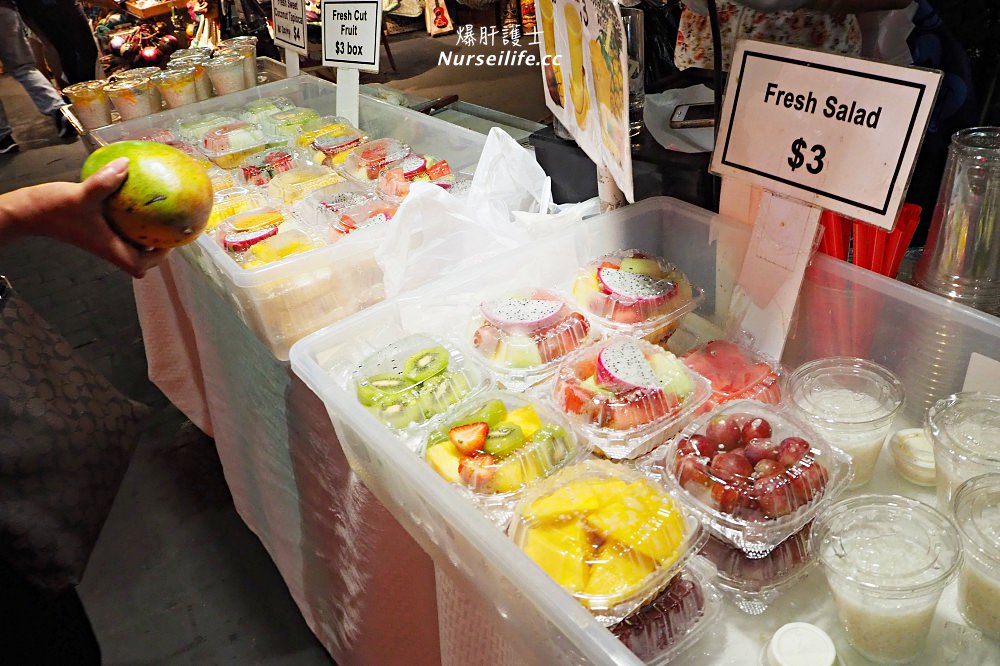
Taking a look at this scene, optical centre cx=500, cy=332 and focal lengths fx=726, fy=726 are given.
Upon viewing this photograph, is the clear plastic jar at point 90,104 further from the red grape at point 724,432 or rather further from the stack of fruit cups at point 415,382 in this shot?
the red grape at point 724,432

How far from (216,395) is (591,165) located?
1171mm

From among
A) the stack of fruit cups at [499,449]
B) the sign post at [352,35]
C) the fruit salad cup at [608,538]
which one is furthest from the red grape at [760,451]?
the sign post at [352,35]

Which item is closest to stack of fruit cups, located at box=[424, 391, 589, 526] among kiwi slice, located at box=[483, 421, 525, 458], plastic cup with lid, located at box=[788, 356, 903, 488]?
kiwi slice, located at box=[483, 421, 525, 458]

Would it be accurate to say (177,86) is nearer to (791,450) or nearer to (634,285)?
(634,285)

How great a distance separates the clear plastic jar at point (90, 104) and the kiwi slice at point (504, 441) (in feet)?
7.22

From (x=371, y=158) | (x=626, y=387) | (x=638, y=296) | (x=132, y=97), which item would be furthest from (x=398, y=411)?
(x=132, y=97)

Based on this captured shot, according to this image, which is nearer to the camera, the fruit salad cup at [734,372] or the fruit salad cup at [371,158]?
the fruit salad cup at [734,372]

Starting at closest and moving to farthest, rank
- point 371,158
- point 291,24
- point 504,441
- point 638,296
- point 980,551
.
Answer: point 980,551, point 504,441, point 638,296, point 371,158, point 291,24

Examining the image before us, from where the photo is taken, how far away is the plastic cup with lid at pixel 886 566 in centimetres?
69

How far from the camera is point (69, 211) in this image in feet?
2.98

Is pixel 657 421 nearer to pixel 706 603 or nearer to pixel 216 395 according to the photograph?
pixel 706 603

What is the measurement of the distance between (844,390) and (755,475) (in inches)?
10.5

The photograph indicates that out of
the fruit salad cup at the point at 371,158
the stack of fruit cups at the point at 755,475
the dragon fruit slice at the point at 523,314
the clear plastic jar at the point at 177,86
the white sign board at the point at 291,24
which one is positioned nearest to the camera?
the stack of fruit cups at the point at 755,475

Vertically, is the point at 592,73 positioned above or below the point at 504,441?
above
